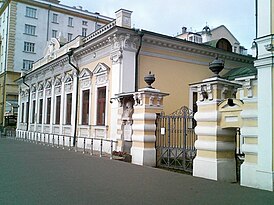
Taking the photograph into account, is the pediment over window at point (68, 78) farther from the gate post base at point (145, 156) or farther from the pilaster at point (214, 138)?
the pilaster at point (214, 138)

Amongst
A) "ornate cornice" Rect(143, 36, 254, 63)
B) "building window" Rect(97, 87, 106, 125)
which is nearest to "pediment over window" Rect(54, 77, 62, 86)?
"building window" Rect(97, 87, 106, 125)

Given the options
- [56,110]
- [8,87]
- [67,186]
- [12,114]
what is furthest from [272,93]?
[8,87]

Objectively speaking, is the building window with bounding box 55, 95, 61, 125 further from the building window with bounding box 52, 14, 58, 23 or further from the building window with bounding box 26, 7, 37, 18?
the building window with bounding box 52, 14, 58, 23

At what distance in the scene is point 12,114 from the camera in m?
40.1

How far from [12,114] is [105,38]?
28.4 metres

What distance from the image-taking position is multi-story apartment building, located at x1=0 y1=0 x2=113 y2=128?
42.6 metres

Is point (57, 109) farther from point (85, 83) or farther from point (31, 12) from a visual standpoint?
point (31, 12)

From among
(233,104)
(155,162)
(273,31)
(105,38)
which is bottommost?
(155,162)

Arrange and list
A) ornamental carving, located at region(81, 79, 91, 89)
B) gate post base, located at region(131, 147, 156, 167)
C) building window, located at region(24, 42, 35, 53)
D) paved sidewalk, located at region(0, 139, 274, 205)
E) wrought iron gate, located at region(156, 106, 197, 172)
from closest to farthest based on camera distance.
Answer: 1. paved sidewalk, located at region(0, 139, 274, 205)
2. wrought iron gate, located at region(156, 106, 197, 172)
3. gate post base, located at region(131, 147, 156, 167)
4. ornamental carving, located at region(81, 79, 91, 89)
5. building window, located at region(24, 42, 35, 53)

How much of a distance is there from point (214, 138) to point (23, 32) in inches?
1667

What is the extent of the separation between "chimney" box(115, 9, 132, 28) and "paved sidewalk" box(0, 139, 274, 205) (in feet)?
25.8

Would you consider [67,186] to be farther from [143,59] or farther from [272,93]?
[143,59]

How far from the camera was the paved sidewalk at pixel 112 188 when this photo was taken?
A: 622cm

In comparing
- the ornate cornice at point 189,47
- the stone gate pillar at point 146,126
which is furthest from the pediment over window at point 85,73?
the stone gate pillar at point 146,126
